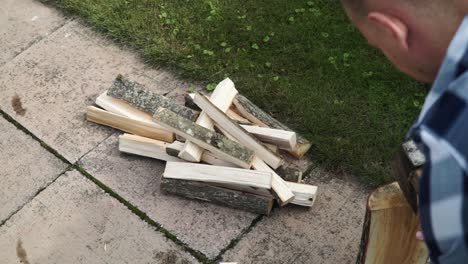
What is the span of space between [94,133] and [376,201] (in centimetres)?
213

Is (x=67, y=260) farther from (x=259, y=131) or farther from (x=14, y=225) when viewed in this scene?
(x=259, y=131)

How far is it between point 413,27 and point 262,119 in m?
2.18

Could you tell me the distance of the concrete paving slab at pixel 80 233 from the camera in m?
3.17

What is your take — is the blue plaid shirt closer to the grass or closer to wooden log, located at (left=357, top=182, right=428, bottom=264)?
wooden log, located at (left=357, top=182, right=428, bottom=264)

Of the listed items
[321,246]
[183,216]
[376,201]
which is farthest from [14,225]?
[376,201]

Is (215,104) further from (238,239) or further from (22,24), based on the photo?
(22,24)

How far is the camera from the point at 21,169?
357 centimetres

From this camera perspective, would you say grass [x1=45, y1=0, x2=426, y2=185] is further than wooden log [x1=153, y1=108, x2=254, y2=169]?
Yes

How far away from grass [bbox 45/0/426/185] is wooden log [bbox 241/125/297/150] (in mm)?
238

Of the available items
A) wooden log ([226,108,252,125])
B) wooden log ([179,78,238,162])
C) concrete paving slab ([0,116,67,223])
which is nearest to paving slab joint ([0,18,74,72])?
concrete paving slab ([0,116,67,223])

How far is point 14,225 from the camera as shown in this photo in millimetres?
3316

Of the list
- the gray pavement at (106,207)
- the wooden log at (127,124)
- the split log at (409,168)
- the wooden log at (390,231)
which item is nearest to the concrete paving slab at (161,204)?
the gray pavement at (106,207)

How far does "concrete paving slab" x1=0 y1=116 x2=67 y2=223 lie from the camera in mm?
3439

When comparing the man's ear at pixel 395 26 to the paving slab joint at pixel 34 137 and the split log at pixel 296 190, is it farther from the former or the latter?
the paving slab joint at pixel 34 137
